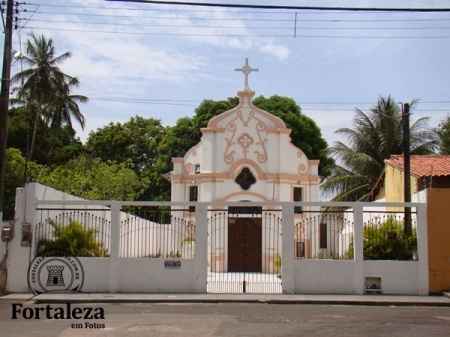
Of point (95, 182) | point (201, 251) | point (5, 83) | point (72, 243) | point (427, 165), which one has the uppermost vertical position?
point (5, 83)

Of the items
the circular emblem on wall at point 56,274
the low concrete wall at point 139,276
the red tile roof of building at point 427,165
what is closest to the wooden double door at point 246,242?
the red tile roof of building at point 427,165

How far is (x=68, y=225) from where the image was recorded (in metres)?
19.3

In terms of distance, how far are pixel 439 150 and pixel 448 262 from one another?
19.4 metres

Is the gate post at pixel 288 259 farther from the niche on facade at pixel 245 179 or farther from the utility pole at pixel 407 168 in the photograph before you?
the niche on facade at pixel 245 179

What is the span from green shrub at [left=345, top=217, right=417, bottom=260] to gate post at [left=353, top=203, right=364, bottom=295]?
1.48 ft

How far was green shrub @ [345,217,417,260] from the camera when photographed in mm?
19266

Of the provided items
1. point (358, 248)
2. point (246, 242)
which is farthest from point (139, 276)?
point (246, 242)

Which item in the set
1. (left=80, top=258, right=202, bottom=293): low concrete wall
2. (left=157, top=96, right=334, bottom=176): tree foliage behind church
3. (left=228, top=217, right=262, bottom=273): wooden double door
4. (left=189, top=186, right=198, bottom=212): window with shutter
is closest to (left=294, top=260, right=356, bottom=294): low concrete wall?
(left=80, top=258, right=202, bottom=293): low concrete wall

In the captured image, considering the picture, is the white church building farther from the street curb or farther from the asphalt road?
the asphalt road

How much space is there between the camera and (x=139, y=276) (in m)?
18.9

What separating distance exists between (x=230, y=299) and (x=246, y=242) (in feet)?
36.2

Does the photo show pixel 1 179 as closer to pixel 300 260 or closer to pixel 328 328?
pixel 300 260

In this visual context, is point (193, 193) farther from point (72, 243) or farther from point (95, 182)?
point (72, 243)

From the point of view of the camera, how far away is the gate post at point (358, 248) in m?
18.9
